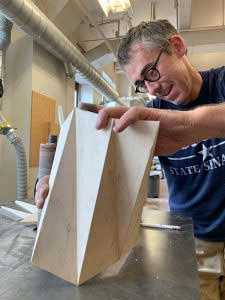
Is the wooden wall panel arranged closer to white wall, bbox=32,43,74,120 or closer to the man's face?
white wall, bbox=32,43,74,120

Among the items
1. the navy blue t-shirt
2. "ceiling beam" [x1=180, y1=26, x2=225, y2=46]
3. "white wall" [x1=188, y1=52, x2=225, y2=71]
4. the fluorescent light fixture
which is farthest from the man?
"white wall" [x1=188, y1=52, x2=225, y2=71]

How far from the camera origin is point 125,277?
64cm

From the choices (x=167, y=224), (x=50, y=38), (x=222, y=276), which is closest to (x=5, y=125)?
(x=50, y=38)

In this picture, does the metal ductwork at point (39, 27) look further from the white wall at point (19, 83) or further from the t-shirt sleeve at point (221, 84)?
the t-shirt sleeve at point (221, 84)

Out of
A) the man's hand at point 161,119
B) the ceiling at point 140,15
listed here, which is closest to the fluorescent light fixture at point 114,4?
the ceiling at point 140,15

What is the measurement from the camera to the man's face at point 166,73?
39.7 inches

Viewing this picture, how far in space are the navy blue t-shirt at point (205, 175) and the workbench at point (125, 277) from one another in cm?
23

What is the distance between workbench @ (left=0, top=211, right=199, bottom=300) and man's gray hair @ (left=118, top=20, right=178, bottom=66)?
2.31 ft

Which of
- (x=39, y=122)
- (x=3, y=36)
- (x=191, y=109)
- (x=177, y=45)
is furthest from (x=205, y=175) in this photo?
(x=39, y=122)

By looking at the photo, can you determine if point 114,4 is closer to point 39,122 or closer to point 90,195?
point 39,122

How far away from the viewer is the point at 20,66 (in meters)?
2.90

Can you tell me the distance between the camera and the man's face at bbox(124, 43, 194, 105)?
1.01 meters

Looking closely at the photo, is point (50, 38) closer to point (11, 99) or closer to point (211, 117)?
point (11, 99)

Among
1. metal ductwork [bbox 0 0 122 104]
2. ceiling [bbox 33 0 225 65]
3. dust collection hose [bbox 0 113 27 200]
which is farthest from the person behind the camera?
ceiling [bbox 33 0 225 65]
